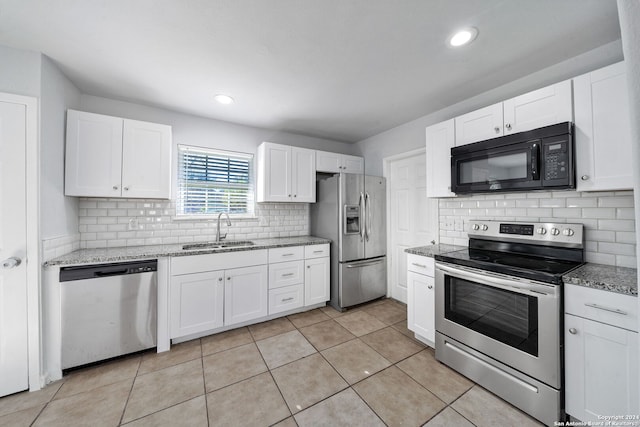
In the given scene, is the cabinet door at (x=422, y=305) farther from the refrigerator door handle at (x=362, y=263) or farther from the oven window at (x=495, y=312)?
the refrigerator door handle at (x=362, y=263)

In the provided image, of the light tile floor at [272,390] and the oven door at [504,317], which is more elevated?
the oven door at [504,317]

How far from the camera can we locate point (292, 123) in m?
3.29

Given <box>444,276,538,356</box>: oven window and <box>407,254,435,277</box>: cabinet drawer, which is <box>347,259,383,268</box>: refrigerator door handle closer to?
<box>407,254,435,277</box>: cabinet drawer

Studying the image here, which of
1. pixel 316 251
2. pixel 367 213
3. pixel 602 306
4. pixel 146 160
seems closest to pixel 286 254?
pixel 316 251

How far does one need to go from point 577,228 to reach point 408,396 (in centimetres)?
176

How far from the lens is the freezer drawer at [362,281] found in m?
3.17

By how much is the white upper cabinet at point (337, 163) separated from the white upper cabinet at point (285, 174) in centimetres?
12

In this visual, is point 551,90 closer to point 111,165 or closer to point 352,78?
point 352,78

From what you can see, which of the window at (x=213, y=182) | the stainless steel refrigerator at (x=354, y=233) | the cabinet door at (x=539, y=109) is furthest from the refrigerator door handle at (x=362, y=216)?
the cabinet door at (x=539, y=109)

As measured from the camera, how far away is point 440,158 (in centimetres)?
250

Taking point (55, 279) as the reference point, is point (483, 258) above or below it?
above

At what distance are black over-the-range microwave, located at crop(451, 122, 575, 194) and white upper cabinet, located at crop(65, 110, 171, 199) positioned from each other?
2951 millimetres

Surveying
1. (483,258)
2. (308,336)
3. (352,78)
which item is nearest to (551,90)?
(483,258)

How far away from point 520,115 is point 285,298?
9.43 feet
